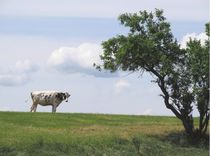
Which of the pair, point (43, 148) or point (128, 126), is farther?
point (128, 126)

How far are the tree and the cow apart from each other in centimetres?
1942

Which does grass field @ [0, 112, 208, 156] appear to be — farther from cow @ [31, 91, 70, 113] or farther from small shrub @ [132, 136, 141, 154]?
cow @ [31, 91, 70, 113]

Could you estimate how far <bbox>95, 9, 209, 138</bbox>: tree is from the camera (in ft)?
147

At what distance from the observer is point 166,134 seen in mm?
45312

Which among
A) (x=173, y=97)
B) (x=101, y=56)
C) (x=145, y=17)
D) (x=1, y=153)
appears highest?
(x=145, y=17)

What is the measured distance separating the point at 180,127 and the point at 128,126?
4.95 m

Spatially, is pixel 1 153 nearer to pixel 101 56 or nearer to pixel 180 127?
pixel 101 56

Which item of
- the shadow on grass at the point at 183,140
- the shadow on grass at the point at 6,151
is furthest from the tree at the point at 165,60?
the shadow on grass at the point at 6,151

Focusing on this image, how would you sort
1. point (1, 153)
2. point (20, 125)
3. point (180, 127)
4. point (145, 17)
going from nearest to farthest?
point (1, 153) → point (20, 125) → point (145, 17) → point (180, 127)

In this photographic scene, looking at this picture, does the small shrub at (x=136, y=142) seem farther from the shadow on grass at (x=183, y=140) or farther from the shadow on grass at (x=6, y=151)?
the shadow on grass at (x=6, y=151)

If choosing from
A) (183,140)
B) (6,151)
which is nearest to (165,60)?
(183,140)

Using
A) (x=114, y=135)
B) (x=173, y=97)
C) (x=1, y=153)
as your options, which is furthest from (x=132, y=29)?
(x=1, y=153)

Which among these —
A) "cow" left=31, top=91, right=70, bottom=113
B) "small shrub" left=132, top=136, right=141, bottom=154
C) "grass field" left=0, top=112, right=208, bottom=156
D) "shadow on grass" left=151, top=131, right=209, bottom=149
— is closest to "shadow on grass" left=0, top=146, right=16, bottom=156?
"grass field" left=0, top=112, right=208, bottom=156

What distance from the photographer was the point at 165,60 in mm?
45000
